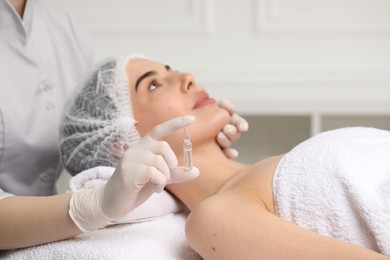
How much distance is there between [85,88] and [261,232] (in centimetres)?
67

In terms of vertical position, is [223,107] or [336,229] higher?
[223,107]

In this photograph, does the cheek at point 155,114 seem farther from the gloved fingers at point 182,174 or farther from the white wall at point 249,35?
the white wall at point 249,35

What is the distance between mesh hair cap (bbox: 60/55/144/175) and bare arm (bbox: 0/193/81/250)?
0.86 feet

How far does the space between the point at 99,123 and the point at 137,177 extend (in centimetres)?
43

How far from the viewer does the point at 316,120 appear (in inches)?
85.1

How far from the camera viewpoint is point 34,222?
1.14 m

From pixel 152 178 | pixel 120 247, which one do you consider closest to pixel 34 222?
pixel 120 247

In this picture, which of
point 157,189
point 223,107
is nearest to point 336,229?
point 157,189

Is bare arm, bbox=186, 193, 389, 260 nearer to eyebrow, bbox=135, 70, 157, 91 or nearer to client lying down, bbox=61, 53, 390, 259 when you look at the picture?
client lying down, bbox=61, 53, 390, 259

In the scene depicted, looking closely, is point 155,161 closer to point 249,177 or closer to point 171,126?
point 171,126

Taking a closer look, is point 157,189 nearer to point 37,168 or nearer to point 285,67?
point 37,168

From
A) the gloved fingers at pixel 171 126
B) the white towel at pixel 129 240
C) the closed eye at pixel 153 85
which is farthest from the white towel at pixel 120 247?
the closed eye at pixel 153 85

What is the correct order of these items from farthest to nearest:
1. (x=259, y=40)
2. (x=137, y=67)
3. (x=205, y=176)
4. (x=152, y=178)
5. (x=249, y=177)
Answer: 1. (x=259, y=40)
2. (x=137, y=67)
3. (x=205, y=176)
4. (x=249, y=177)
5. (x=152, y=178)

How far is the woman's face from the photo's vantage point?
1.40 m
